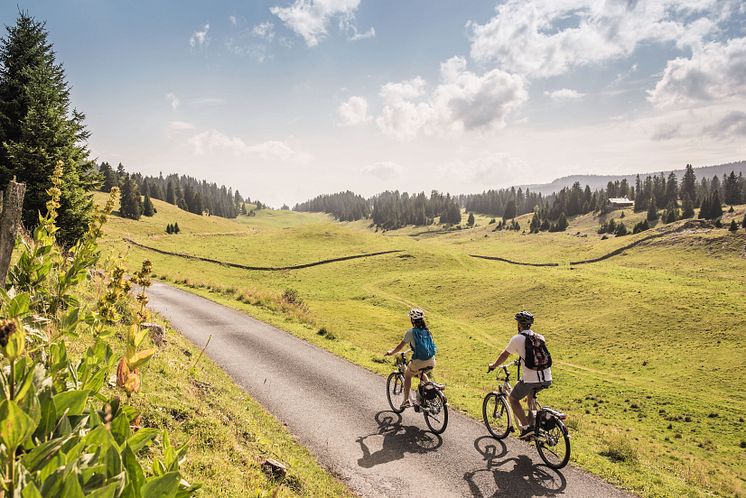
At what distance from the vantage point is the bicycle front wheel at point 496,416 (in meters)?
11.0

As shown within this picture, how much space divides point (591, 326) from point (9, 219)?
3851cm

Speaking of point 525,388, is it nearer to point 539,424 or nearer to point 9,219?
point 539,424

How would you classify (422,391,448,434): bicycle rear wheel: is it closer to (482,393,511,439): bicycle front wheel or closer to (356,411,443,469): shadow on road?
(356,411,443,469): shadow on road

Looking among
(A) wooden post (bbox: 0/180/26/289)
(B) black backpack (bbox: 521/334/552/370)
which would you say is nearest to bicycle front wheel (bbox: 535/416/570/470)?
(B) black backpack (bbox: 521/334/552/370)

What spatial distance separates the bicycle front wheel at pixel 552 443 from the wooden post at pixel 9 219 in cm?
1060

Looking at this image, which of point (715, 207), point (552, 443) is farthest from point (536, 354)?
point (715, 207)

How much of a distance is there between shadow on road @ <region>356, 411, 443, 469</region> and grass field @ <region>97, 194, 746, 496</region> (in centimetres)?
184

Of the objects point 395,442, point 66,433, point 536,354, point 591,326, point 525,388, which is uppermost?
point 66,433

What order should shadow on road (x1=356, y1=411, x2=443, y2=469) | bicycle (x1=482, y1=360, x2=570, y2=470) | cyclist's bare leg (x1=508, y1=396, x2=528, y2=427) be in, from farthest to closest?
cyclist's bare leg (x1=508, y1=396, x2=528, y2=427)
shadow on road (x1=356, y1=411, x2=443, y2=469)
bicycle (x1=482, y1=360, x2=570, y2=470)

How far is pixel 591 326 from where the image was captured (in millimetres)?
35094

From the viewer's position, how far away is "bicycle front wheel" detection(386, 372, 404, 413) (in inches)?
492

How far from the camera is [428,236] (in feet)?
542

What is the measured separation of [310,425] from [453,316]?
33139 millimetres

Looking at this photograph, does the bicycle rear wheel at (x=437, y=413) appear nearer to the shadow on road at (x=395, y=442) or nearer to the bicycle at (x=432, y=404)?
the bicycle at (x=432, y=404)
